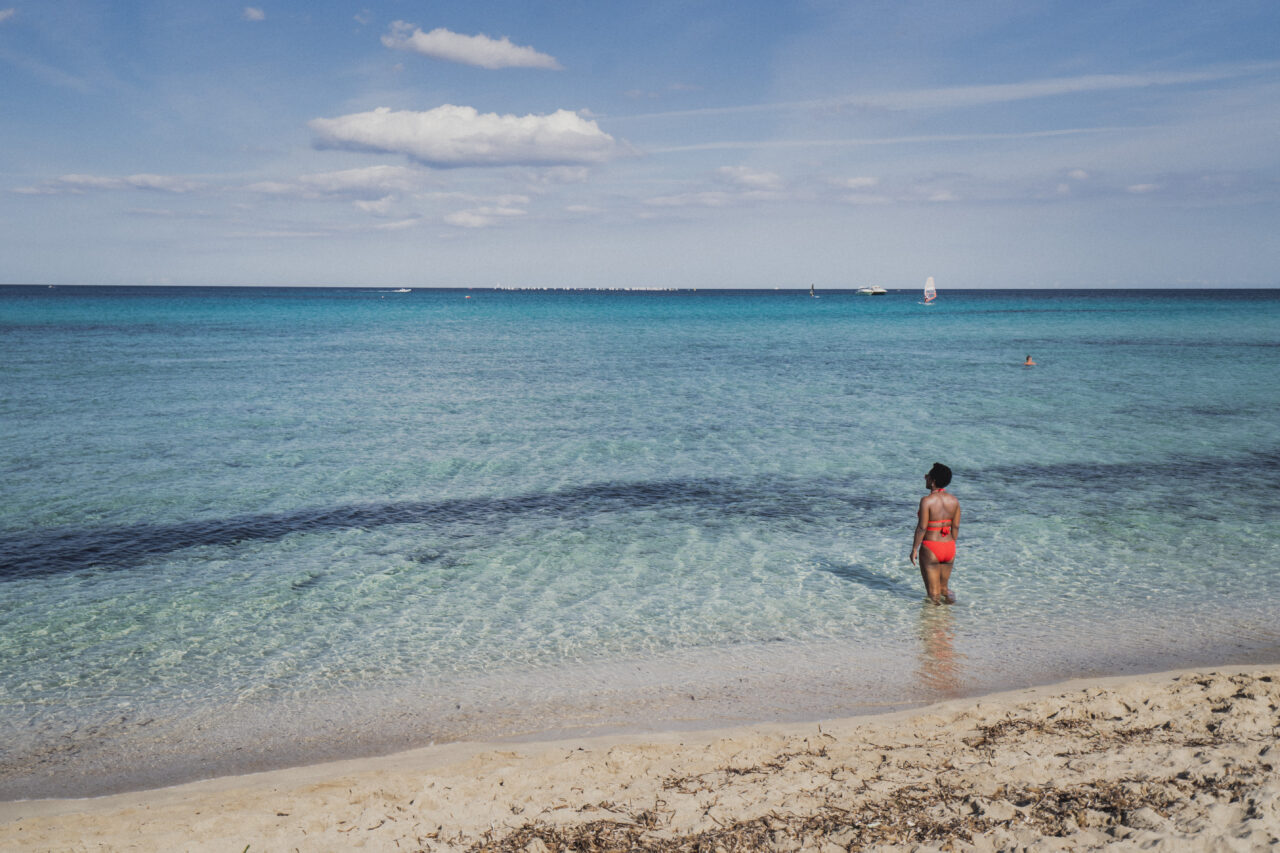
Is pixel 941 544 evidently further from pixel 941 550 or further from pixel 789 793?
pixel 789 793

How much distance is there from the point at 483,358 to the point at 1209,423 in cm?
3116

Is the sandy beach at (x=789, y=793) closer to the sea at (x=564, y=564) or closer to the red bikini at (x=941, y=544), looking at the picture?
the sea at (x=564, y=564)

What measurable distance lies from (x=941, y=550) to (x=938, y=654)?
160 centimetres

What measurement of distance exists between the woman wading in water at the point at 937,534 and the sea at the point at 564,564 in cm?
33

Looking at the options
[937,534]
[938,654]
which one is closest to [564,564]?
[937,534]

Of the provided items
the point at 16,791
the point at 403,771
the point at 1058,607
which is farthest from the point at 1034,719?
the point at 16,791

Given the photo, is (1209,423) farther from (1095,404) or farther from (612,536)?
(612,536)

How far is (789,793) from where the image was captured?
217 inches

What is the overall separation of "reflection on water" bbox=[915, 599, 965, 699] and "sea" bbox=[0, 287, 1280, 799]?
0.06 m

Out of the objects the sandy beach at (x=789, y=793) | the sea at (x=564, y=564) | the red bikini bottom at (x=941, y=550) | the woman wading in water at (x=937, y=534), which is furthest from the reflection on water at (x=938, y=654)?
the sandy beach at (x=789, y=793)

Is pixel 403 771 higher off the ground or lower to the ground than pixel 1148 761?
lower

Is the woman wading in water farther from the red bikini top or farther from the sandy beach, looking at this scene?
the sandy beach

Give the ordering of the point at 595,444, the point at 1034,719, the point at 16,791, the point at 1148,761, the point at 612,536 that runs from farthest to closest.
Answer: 1. the point at 595,444
2. the point at 612,536
3. the point at 1034,719
4. the point at 16,791
5. the point at 1148,761

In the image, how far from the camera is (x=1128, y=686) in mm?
7141
